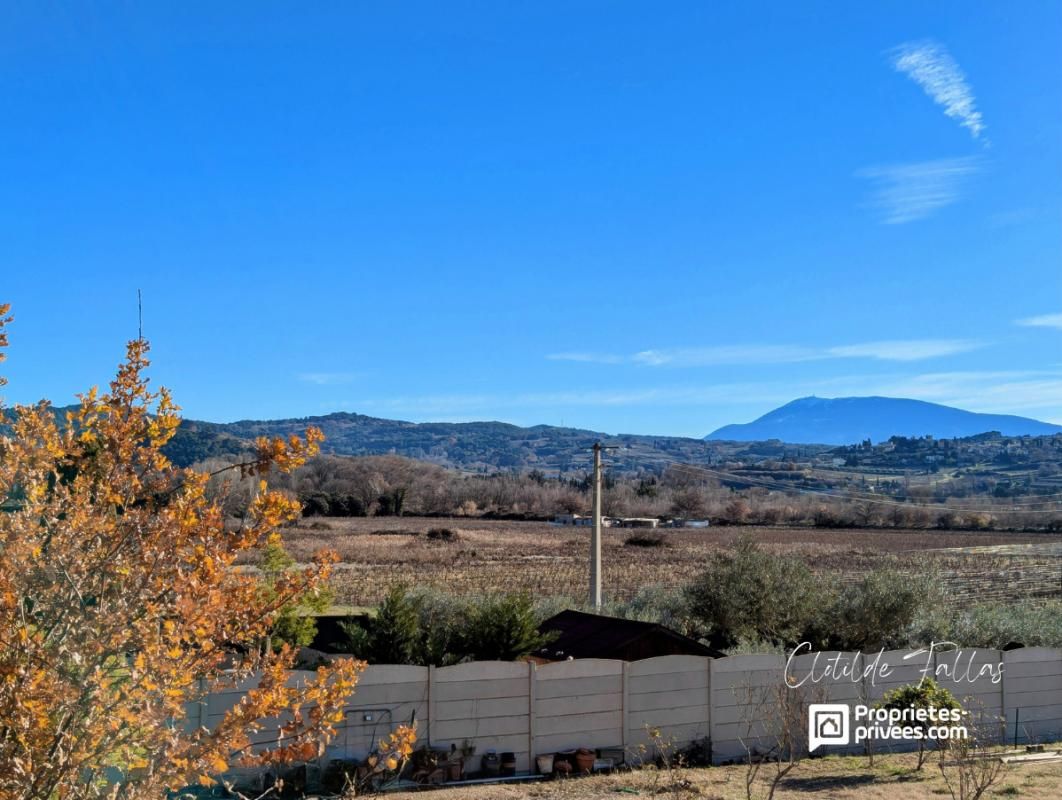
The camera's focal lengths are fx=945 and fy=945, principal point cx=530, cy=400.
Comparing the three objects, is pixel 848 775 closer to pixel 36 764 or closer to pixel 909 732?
pixel 909 732

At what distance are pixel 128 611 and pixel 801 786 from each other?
38.9ft

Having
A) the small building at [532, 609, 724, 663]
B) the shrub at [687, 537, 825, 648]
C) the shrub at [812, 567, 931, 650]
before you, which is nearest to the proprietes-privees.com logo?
the small building at [532, 609, 724, 663]

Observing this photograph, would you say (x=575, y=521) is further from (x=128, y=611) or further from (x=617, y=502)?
(x=128, y=611)

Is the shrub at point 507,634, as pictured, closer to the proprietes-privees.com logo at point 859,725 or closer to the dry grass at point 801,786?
the dry grass at point 801,786

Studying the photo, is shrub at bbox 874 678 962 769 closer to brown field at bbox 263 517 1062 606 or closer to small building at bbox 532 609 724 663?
small building at bbox 532 609 724 663

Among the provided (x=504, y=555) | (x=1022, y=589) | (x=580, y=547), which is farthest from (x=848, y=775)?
(x=580, y=547)

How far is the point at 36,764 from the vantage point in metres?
4.04

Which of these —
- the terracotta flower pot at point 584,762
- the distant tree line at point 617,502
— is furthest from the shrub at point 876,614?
the distant tree line at point 617,502

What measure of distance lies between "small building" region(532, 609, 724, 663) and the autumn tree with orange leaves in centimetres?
1295

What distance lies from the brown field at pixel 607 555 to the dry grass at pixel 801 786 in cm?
2017

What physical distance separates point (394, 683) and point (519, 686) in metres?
1.96

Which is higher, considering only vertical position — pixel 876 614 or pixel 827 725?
pixel 876 614

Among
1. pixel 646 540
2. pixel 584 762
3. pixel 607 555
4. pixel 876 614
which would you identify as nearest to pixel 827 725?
pixel 584 762

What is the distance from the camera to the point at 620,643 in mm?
17484
